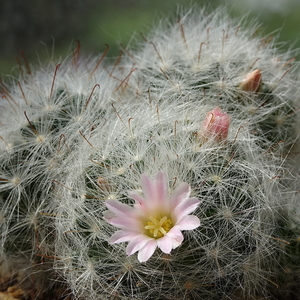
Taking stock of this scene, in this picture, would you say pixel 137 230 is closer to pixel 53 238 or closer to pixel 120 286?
pixel 120 286

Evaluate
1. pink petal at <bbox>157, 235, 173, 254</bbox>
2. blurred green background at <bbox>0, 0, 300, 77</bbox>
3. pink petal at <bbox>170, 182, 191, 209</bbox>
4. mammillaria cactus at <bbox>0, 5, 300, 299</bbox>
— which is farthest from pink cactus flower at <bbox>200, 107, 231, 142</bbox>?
blurred green background at <bbox>0, 0, 300, 77</bbox>

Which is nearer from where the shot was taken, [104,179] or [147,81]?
[104,179]

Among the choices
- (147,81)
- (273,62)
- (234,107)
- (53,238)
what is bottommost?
(53,238)

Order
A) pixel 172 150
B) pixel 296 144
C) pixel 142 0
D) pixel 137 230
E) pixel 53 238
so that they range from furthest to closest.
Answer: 1. pixel 142 0
2. pixel 296 144
3. pixel 53 238
4. pixel 172 150
5. pixel 137 230

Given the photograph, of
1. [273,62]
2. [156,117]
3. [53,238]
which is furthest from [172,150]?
[273,62]

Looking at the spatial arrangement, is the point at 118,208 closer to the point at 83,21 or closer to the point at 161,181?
the point at 161,181
